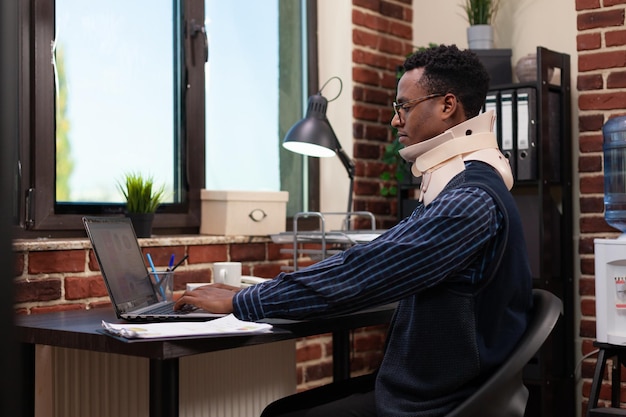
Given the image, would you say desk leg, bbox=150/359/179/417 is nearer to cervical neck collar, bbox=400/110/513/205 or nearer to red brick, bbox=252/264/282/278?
cervical neck collar, bbox=400/110/513/205

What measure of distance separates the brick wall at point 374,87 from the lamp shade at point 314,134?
0.62 metres

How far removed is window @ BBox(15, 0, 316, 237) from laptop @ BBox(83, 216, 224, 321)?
54 cm

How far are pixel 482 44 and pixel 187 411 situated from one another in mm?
1954

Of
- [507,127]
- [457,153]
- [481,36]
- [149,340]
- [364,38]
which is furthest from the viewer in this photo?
[364,38]

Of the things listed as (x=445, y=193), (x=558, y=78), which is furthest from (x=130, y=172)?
(x=558, y=78)

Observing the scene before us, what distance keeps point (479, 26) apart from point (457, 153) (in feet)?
6.14

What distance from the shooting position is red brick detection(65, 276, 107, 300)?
2330 mm

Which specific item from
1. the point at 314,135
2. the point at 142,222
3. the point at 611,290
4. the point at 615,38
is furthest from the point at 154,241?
the point at 615,38

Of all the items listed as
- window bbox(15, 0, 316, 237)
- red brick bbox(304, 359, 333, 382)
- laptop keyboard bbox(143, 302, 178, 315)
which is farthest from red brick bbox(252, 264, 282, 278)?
laptop keyboard bbox(143, 302, 178, 315)

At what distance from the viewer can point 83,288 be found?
7.77ft

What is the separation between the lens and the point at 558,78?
3281mm

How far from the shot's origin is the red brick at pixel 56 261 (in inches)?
88.0

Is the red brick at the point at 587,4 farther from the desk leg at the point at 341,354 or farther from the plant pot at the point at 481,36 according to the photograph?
the desk leg at the point at 341,354

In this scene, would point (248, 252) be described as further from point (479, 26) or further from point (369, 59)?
point (479, 26)
